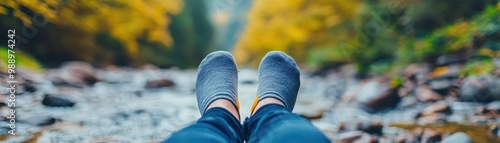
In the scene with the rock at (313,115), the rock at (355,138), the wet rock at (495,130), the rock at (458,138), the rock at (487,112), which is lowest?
the rock at (458,138)

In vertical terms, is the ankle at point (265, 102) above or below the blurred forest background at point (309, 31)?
below

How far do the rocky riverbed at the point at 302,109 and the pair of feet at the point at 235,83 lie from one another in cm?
19

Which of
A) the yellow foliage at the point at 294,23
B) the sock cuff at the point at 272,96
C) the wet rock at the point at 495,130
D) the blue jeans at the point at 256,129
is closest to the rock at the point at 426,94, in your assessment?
the wet rock at the point at 495,130

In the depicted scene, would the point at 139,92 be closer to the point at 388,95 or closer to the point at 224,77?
the point at 224,77

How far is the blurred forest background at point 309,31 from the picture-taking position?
Result: 4.68 feet

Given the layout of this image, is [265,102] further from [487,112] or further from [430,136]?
[487,112]

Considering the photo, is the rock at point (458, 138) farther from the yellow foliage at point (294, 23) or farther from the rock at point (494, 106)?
the yellow foliage at point (294, 23)

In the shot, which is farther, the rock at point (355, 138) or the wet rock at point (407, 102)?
the wet rock at point (407, 102)

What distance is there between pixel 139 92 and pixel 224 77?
79cm

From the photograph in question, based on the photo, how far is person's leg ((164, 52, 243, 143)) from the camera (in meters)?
0.61

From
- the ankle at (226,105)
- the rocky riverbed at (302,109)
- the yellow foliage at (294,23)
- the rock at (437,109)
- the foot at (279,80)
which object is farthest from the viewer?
the yellow foliage at (294,23)

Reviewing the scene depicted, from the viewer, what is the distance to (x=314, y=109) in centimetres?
152

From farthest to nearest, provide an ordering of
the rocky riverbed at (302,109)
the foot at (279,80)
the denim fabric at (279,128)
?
the rocky riverbed at (302,109)
the foot at (279,80)
the denim fabric at (279,128)

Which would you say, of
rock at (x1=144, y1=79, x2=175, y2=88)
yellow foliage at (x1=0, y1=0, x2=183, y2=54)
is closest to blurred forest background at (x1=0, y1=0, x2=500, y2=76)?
yellow foliage at (x1=0, y1=0, x2=183, y2=54)
